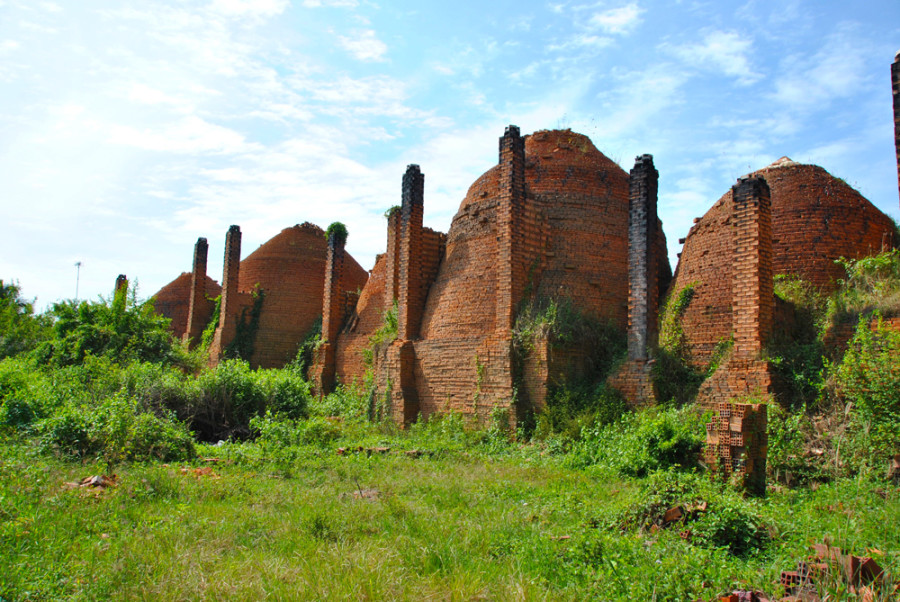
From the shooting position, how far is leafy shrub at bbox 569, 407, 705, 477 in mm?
8859

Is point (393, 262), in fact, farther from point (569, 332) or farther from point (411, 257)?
point (569, 332)

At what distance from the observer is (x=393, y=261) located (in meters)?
16.3

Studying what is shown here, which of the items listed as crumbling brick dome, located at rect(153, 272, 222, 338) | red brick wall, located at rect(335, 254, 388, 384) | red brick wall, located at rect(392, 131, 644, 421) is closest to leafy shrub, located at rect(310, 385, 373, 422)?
red brick wall, located at rect(335, 254, 388, 384)

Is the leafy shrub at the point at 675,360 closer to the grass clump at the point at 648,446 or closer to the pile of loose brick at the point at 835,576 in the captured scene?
the grass clump at the point at 648,446

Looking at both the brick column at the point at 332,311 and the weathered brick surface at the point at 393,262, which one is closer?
the weathered brick surface at the point at 393,262

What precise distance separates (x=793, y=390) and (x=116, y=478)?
31.4 ft

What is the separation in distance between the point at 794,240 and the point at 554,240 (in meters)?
4.54

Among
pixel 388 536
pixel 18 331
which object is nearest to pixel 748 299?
pixel 388 536

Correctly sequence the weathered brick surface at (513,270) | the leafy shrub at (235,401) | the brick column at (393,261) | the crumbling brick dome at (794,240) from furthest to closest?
1. the brick column at (393,261)
2. the leafy shrub at (235,401)
3. the weathered brick surface at (513,270)
4. the crumbling brick dome at (794,240)

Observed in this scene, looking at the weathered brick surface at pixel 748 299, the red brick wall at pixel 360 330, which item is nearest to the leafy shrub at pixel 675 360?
the weathered brick surface at pixel 748 299

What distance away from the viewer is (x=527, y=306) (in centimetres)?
1267

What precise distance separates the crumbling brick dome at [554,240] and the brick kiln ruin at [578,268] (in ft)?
0.10

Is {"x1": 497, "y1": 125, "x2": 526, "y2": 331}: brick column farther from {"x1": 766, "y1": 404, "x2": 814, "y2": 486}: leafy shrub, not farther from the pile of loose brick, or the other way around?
the pile of loose brick

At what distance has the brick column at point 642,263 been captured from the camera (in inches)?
450
